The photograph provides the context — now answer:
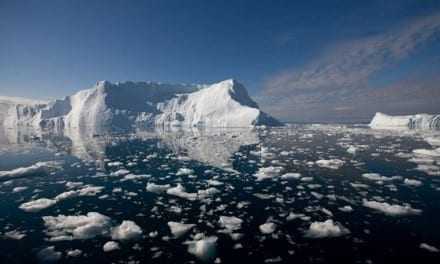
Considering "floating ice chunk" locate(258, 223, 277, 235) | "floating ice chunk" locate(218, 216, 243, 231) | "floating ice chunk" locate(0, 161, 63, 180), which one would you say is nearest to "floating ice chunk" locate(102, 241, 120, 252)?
"floating ice chunk" locate(218, 216, 243, 231)

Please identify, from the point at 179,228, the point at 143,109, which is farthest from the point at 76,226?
the point at 143,109

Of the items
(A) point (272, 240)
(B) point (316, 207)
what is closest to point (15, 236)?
(A) point (272, 240)

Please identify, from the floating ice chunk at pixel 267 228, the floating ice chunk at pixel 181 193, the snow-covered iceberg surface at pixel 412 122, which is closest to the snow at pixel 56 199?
the floating ice chunk at pixel 181 193

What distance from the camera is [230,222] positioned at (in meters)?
7.11

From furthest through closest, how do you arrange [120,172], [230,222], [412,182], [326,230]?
[120,172] → [412,182] → [230,222] → [326,230]

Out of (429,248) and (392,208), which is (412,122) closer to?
(392,208)

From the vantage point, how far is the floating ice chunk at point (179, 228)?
256 inches

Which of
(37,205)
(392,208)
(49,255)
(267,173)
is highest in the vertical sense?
(267,173)

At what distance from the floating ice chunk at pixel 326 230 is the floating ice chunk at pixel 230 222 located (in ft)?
→ 5.82

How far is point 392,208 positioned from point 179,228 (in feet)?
20.9

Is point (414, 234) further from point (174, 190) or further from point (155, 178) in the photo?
point (155, 178)

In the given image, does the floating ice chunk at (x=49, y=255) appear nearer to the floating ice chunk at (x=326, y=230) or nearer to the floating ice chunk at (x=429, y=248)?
the floating ice chunk at (x=326, y=230)

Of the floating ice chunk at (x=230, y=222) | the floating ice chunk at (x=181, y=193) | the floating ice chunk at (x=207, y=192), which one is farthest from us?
the floating ice chunk at (x=207, y=192)

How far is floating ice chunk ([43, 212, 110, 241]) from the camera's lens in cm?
643
